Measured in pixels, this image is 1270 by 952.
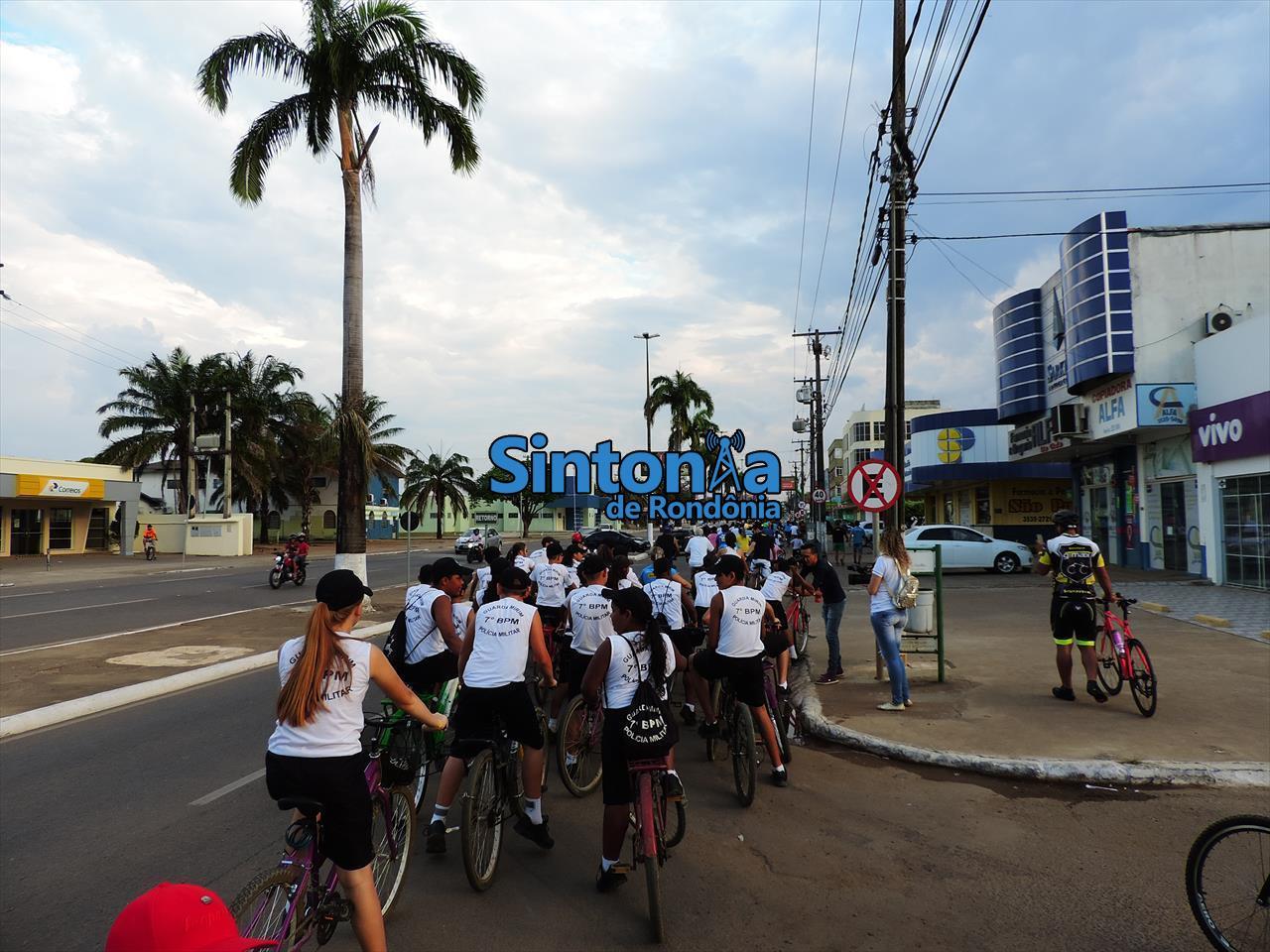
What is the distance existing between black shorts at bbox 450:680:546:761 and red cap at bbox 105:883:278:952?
2767 mm

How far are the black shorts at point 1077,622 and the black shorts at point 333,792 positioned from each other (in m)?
6.87

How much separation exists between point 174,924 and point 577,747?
4590mm

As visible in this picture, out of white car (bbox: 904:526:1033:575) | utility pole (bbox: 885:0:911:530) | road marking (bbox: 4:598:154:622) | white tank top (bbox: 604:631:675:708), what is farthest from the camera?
white car (bbox: 904:526:1033:575)

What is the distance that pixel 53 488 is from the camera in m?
39.0

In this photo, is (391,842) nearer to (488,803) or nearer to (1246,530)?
(488,803)

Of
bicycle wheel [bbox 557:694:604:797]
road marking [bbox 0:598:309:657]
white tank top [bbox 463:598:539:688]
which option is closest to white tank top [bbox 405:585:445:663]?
white tank top [bbox 463:598:539:688]

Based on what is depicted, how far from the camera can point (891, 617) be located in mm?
8141

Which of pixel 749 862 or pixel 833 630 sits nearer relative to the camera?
pixel 749 862

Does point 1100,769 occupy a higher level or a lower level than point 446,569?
lower

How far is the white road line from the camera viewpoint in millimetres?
5734

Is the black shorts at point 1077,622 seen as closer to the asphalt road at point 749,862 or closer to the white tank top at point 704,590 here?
the asphalt road at point 749,862

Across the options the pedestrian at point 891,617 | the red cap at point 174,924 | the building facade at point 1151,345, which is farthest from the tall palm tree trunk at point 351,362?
the building facade at point 1151,345

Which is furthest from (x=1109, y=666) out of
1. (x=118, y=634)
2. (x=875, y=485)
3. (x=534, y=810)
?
(x=118, y=634)

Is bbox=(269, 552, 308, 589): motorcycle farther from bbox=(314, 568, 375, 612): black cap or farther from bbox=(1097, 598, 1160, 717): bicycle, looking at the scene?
bbox=(314, 568, 375, 612): black cap
